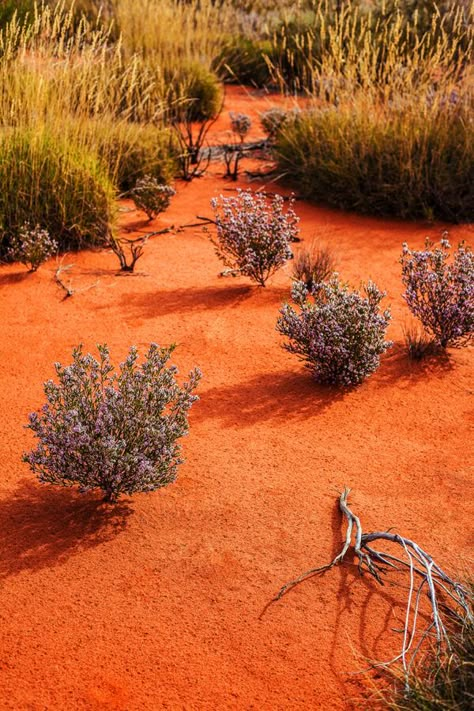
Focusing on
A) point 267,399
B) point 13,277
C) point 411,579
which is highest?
point 411,579

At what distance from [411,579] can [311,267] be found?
3715 millimetres

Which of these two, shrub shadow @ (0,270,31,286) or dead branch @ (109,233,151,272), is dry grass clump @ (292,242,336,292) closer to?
dead branch @ (109,233,151,272)

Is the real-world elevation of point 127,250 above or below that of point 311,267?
below

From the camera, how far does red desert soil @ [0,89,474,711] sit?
2943mm

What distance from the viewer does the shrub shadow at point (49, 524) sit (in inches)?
138

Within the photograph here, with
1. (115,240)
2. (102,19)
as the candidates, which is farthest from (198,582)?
(102,19)

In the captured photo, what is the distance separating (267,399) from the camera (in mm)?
4910

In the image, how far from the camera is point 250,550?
11.7 ft

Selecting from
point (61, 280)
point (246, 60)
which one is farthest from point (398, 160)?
point (246, 60)

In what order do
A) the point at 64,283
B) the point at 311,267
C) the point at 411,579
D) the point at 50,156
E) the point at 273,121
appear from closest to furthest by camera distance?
the point at 411,579, the point at 311,267, the point at 64,283, the point at 50,156, the point at 273,121

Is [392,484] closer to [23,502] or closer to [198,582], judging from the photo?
[198,582]

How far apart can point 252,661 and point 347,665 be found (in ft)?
1.04

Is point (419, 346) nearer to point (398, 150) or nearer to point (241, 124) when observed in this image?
point (398, 150)

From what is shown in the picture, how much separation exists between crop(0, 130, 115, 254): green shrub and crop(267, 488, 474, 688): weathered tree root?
165 inches
